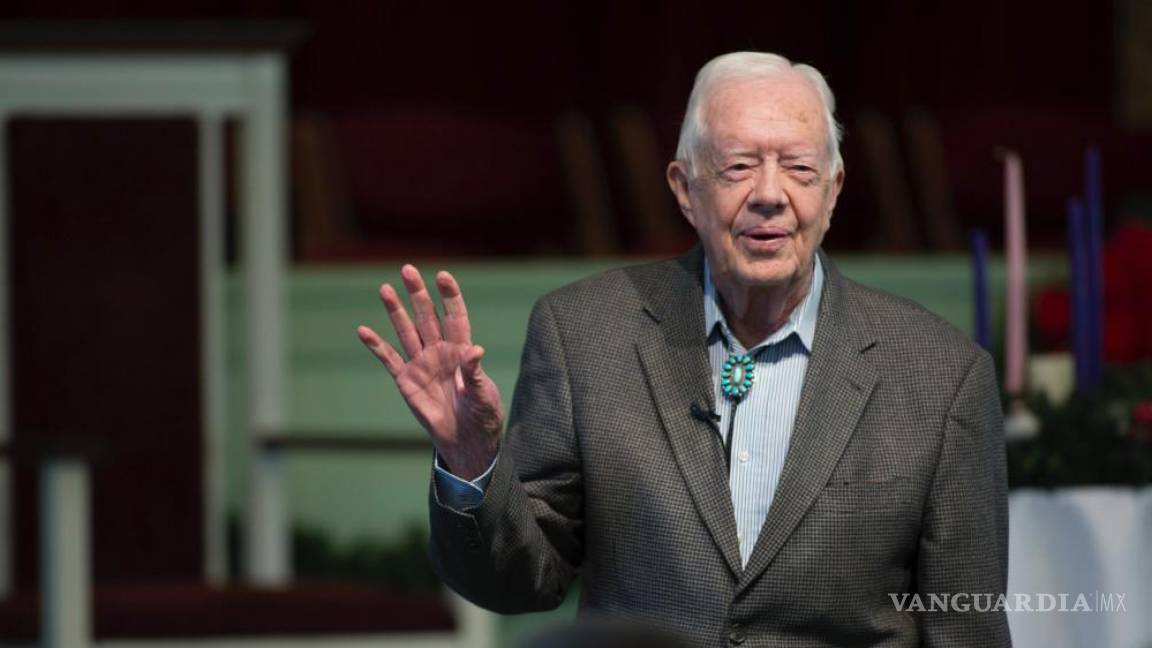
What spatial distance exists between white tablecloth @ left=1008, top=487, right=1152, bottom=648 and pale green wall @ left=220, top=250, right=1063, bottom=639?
85.4 inches

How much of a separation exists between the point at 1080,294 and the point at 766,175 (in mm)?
974

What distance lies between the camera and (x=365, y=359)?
483 centimetres

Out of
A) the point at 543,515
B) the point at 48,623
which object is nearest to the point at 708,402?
the point at 543,515

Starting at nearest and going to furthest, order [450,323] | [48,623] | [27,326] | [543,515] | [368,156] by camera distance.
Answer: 1. [450,323]
2. [543,515]
3. [48,623]
4. [27,326]
5. [368,156]

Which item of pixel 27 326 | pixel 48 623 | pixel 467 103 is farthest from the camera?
pixel 467 103

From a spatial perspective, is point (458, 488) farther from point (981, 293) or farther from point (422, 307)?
point (981, 293)

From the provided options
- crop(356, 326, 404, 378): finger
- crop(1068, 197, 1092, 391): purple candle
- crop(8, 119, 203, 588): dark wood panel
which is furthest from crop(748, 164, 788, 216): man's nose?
crop(8, 119, 203, 588): dark wood panel

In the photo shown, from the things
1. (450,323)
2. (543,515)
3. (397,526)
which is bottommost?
(397,526)

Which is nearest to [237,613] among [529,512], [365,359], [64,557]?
[64,557]

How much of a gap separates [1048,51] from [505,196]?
234 cm

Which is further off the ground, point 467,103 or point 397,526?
point 467,103

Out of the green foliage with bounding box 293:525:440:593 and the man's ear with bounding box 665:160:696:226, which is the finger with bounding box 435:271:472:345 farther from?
the green foliage with bounding box 293:525:440:593

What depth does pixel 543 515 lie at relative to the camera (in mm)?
1965

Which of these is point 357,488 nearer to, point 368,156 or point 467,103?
point 368,156
